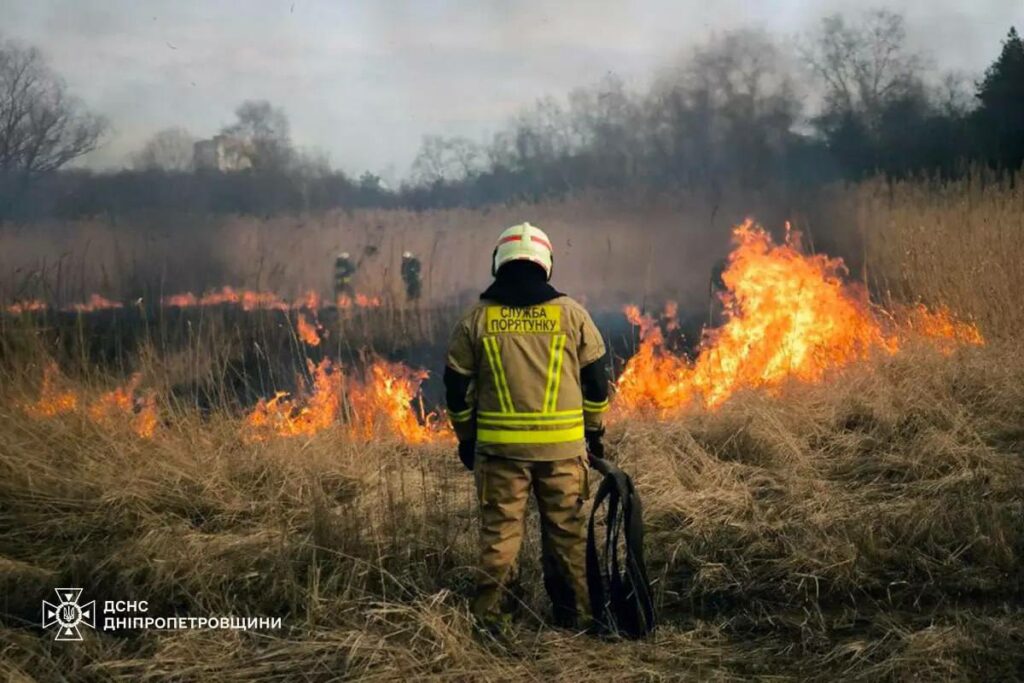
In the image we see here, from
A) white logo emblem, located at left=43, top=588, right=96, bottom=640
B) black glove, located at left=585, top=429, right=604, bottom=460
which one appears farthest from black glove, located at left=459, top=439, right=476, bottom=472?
white logo emblem, located at left=43, top=588, right=96, bottom=640

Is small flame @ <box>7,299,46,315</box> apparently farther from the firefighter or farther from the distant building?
the firefighter

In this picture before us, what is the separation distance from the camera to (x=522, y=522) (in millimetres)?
3971

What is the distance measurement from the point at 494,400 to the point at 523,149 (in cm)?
875

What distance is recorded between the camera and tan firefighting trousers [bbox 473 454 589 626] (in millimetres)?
3854

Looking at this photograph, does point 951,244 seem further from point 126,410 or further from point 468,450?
point 126,410

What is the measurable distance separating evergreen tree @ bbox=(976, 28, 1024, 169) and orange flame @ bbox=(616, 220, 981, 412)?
4.22 meters

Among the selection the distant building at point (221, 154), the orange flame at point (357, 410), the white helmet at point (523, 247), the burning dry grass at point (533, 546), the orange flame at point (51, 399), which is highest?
the distant building at point (221, 154)

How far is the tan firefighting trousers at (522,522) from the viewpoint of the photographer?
3854mm

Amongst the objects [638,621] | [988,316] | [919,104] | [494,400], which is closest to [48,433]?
[494,400]

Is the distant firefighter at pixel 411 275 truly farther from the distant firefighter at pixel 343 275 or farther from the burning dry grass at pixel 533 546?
the burning dry grass at pixel 533 546

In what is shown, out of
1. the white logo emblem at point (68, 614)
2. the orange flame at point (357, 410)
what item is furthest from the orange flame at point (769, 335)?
the white logo emblem at point (68, 614)

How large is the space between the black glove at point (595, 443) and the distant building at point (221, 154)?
8809 mm

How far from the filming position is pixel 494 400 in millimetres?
3859

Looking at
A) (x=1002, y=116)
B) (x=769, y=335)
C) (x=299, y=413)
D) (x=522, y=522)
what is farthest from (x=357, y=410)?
(x=1002, y=116)
